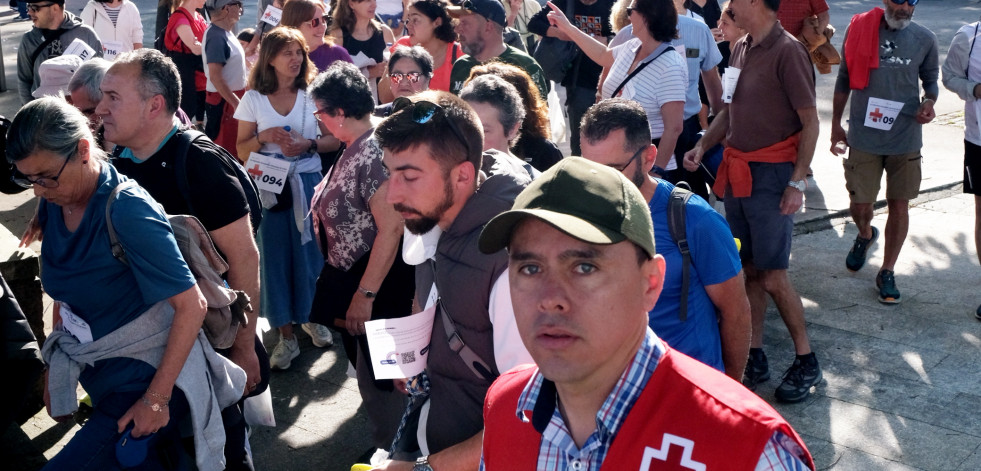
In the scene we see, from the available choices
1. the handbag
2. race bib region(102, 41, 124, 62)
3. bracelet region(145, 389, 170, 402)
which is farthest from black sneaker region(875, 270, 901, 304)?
race bib region(102, 41, 124, 62)

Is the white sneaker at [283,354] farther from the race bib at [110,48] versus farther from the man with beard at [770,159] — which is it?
the race bib at [110,48]

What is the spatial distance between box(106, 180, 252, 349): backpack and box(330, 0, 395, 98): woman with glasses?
4716 millimetres

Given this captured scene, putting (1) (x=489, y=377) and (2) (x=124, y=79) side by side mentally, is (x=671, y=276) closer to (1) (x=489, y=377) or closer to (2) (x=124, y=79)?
(1) (x=489, y=377)

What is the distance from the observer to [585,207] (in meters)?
1.77

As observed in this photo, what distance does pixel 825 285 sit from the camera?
659cm

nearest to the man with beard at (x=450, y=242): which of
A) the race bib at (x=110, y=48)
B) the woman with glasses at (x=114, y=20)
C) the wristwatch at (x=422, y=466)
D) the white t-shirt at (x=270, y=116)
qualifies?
the wristwatch at (x=422, y=466)

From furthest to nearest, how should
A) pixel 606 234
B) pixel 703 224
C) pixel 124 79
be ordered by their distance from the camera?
pixel 124 79
pixel 703 224
pixel 606 234

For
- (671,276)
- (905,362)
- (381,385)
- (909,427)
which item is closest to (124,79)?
(381,385)

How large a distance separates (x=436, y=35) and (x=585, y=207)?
5.14 meters

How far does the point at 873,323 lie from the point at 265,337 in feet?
12.4

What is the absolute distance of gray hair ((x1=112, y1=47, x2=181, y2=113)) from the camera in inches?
145

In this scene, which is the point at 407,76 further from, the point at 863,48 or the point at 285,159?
Answer: the point at 863,48

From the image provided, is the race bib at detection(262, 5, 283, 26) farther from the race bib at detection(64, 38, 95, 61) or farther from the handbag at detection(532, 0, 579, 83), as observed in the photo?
the handbag at detection(532, 0, 579, 83)

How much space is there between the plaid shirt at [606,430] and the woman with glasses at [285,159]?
3.97 metres
